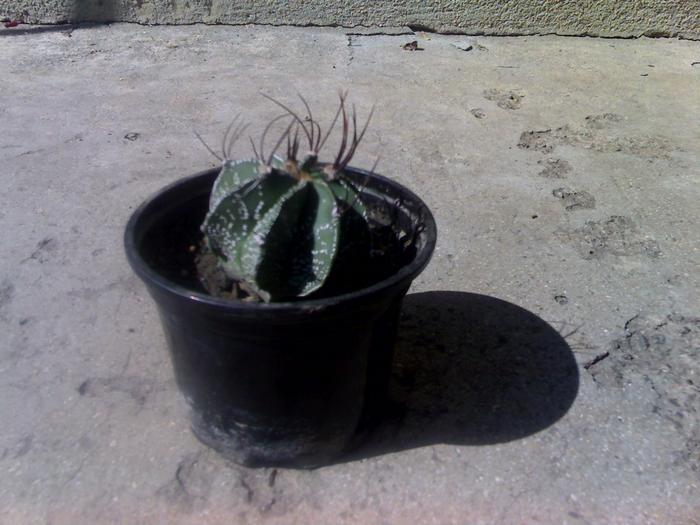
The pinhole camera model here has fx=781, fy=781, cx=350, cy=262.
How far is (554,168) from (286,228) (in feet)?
6.87

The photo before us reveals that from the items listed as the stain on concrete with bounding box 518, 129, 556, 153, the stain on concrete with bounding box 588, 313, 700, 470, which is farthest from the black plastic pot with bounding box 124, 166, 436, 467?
the stain on concrete with bounding box 518, 129, 556, 153

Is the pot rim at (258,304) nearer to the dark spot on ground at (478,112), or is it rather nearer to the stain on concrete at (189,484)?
the stain on concrete at (189,484)

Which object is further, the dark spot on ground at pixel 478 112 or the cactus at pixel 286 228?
the dark spot on ground at pixel 478 112

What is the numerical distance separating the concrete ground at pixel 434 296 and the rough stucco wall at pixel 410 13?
52 centimetres

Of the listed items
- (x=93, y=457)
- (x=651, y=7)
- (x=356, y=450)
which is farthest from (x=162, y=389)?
(x=651, y=7)

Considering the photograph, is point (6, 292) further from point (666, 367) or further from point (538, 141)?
point (538, 141)

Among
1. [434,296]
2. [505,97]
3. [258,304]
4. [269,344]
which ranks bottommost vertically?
[505,97]

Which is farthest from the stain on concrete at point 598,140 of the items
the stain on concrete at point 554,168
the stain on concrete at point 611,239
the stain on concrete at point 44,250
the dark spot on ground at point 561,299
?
the stain on concrete at point 44,250

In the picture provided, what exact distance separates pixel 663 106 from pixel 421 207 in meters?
2.74

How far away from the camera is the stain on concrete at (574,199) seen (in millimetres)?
3173

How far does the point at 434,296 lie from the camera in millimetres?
2590

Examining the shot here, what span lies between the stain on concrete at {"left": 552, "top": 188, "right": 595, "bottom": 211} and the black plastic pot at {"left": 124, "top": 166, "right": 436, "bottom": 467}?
1.38 meters

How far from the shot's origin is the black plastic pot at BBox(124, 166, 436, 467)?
1.63m

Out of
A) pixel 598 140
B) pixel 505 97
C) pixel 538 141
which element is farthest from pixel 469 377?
pixel 505 97
